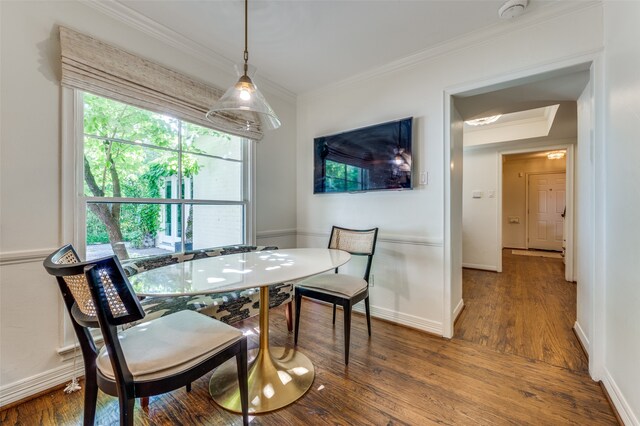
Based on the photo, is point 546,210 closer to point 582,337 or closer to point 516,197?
point 516,197

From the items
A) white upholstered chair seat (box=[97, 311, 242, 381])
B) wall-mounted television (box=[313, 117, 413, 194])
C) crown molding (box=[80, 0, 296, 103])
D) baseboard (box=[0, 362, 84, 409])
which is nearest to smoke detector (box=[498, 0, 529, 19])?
wall-mounted television (box=[313, 117, 413, 194])

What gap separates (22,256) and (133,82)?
4.14 ft

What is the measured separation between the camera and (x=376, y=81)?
267 cm

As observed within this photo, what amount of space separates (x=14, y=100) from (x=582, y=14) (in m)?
3.48

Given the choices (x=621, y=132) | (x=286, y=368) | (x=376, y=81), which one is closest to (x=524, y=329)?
(x=621, y=132)

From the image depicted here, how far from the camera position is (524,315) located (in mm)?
2693

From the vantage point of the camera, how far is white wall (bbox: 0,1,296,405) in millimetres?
1475

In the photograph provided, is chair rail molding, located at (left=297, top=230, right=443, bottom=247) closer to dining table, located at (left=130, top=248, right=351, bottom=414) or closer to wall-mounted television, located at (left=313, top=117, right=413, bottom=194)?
wall-mounted television, located at (left=313, top=117, right=413, bottom=194)

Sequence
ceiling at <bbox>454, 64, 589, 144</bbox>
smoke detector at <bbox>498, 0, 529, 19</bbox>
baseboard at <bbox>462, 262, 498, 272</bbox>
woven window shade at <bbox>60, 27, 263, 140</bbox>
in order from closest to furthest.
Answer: woven window shade at <bbox>60, 27, 263, 140</bbox>
smoke detector at <bbox>498, 0, 529, 19</bbox>
ceiling at <bbox>454, 64, 589, 144</bbox>
baseboard at <bbox>462, 262, 498, 272</bbox>

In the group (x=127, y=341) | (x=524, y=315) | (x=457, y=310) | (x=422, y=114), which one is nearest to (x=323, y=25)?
(x=422, y=114)

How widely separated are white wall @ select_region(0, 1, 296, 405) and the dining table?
0.76m

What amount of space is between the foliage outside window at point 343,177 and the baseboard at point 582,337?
81.6 inches

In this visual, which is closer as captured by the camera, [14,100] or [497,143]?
[14,100]

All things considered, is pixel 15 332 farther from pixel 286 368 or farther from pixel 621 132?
pixel 621 132
